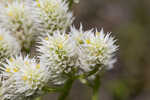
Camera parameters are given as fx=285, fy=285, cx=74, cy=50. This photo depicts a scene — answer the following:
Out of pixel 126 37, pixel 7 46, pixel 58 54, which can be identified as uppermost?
pixel 126 37

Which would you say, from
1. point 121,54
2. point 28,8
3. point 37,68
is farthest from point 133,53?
point 37,68

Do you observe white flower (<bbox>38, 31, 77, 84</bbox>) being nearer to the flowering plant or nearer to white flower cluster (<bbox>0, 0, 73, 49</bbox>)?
the flowering plant

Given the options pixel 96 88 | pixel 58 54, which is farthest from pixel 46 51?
pixel 96 88

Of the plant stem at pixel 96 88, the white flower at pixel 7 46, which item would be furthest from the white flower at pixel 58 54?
the plant stem at pixel 96 88

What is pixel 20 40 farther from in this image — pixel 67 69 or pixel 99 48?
pixel 99 48

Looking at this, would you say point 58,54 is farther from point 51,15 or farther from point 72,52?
point 51,15

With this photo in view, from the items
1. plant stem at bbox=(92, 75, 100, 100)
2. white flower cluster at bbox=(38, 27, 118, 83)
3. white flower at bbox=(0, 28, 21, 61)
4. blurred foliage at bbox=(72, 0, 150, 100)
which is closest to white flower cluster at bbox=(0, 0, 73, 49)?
white flower at bbox=(0, 28, 21, 61)
